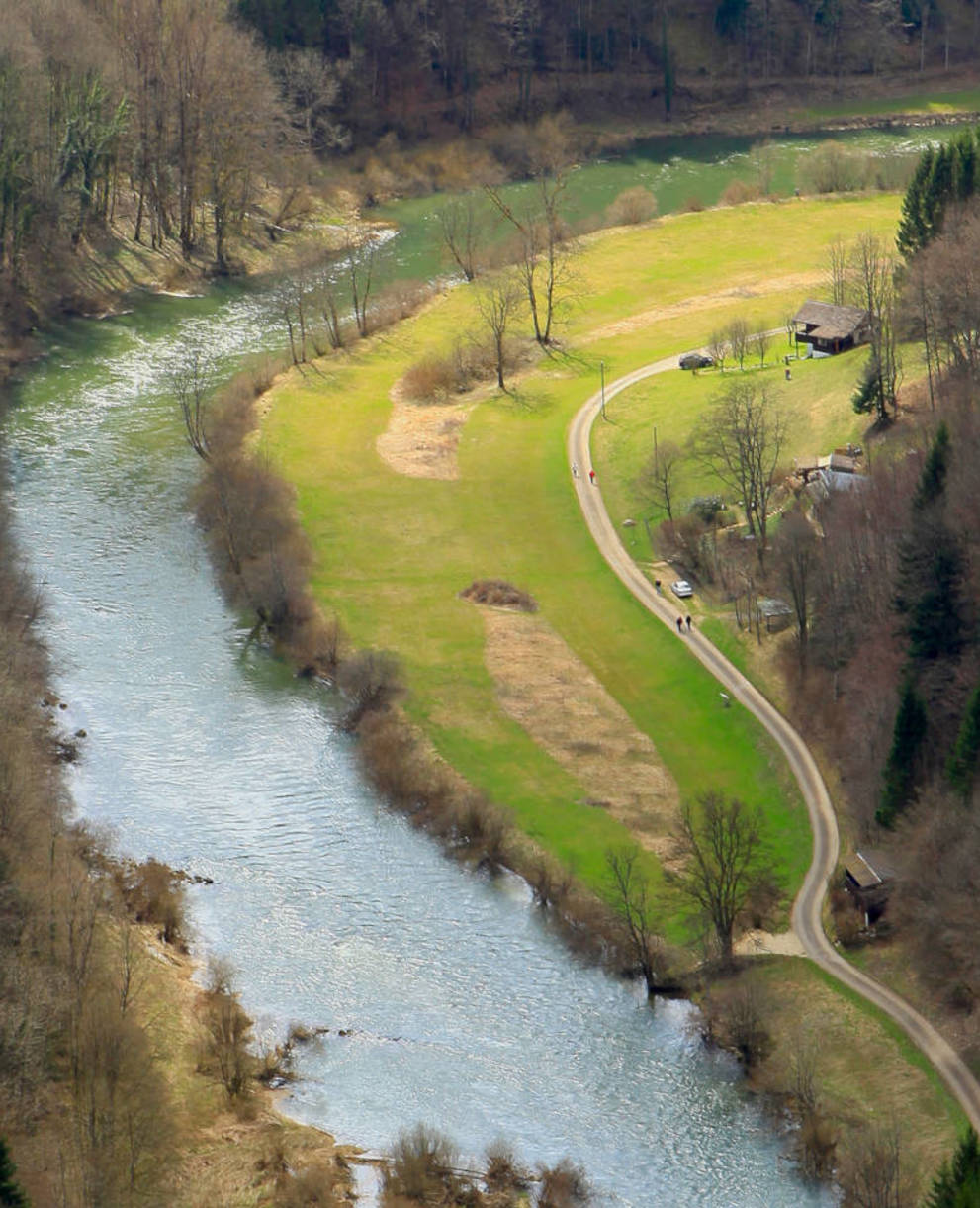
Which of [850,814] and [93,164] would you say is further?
[93,164]

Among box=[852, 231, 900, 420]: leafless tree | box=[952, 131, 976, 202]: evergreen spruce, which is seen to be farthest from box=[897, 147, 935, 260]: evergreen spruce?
box=[952, 131, 976, 202]: evergreen spruce

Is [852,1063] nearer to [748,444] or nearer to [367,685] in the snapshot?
[367,685]

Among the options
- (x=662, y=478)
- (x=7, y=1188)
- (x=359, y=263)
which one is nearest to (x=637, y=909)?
(x=7, y=1188)

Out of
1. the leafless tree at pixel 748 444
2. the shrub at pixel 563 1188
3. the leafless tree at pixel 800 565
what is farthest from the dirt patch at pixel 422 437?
the shrub at pixel 563 1188

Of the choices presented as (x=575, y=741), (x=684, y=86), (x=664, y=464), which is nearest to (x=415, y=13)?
(x=684, y=86)

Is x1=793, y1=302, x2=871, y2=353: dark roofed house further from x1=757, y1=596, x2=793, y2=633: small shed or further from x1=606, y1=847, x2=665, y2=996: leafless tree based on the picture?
x1=606, y1=847, x2=665, y2=996: leafless tree

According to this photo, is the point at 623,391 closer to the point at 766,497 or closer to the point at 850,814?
the point at 766,497

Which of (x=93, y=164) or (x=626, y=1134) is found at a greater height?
(x=93, y=164)
